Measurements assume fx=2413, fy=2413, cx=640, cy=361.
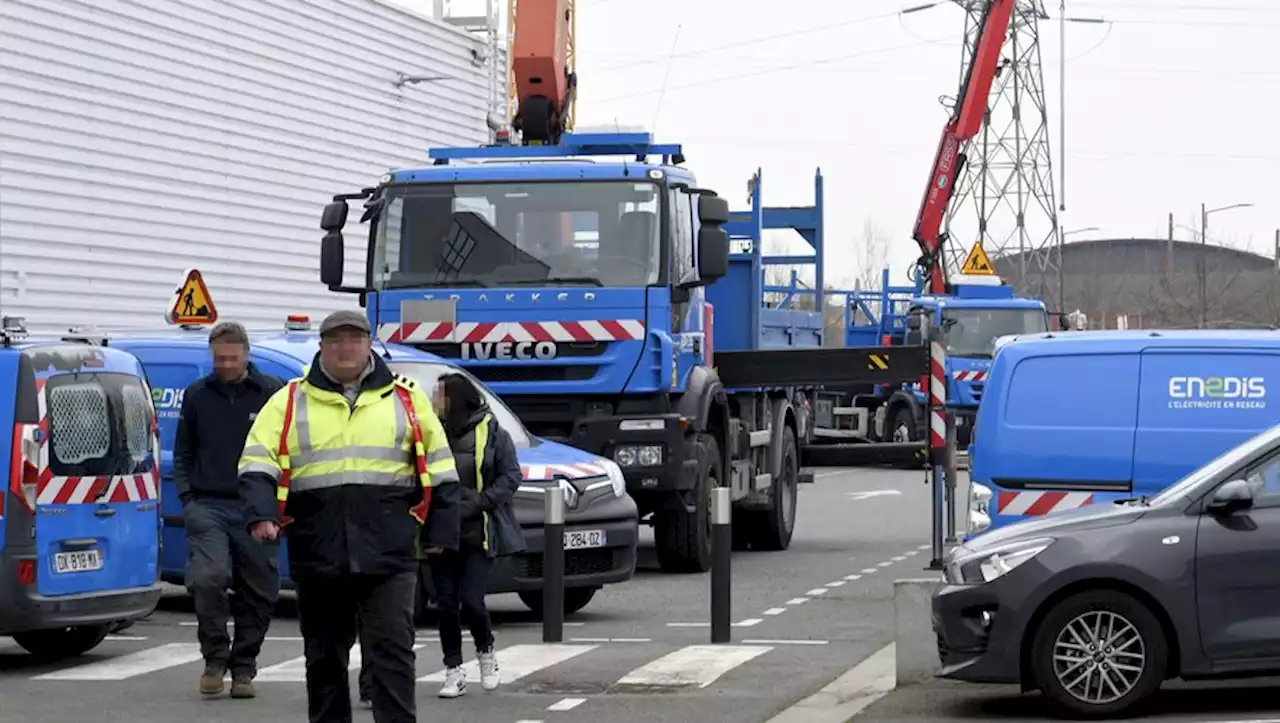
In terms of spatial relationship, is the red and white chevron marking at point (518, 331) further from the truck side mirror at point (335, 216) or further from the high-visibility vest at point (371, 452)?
the high-visibility vest at point (371, 452)

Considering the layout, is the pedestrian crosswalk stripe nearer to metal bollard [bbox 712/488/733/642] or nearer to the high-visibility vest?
metal bollard [bbox 712/488/733/642]

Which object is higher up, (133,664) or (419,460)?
(419,460)

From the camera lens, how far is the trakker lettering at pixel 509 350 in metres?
18.8

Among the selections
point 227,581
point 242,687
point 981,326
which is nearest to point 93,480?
point 227,581

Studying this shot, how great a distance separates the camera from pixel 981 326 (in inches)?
1480

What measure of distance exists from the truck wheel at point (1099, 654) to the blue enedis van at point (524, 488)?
17.0 ft

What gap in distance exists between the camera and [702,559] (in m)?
19.8

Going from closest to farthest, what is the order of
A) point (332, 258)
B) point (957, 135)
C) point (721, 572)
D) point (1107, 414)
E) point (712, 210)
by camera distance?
point (1107, 414)
point (721, 572)
point (712, 210)
point (332, 258)
point (957, 135)

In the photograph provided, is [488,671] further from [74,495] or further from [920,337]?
[920,337]

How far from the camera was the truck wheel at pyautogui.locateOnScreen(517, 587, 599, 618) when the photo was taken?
635 inches

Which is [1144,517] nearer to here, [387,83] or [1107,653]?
[1107,653]

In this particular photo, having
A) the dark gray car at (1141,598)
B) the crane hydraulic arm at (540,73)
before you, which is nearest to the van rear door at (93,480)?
the dark gray car at (1141,598)

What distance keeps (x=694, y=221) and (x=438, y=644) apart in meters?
5.66

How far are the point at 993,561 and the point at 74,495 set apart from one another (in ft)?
16.8
